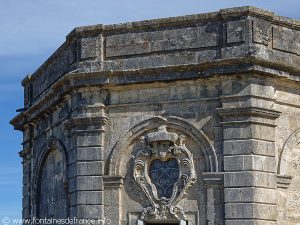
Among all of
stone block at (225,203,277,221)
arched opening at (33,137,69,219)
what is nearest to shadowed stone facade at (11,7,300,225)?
stone block at (225,203,277,221)

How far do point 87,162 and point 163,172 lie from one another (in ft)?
4.48

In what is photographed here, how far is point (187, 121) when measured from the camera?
12.9 metres

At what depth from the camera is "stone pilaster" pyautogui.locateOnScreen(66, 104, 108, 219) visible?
12977 mm

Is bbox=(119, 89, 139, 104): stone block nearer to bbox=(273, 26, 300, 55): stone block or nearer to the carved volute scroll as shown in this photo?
the carved volute scroll

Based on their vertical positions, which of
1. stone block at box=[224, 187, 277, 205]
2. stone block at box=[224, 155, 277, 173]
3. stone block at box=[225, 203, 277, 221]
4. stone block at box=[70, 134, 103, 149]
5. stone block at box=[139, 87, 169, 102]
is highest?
stone block at box=[139, 87, 169, 102]

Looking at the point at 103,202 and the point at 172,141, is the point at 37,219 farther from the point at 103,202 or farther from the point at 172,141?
the point at 172,141

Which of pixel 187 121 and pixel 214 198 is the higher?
pixel 187 121

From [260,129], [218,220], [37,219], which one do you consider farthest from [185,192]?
[37,219]

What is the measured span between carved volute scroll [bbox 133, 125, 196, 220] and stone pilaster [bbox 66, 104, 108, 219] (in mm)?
713

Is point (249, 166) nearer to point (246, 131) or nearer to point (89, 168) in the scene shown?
point (246, 131)

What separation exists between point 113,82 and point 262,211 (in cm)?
346

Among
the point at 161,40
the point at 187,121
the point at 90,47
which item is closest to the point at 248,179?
the point at 187,121

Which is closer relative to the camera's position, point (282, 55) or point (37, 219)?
point (282, 55)

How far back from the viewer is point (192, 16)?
43.1ft
